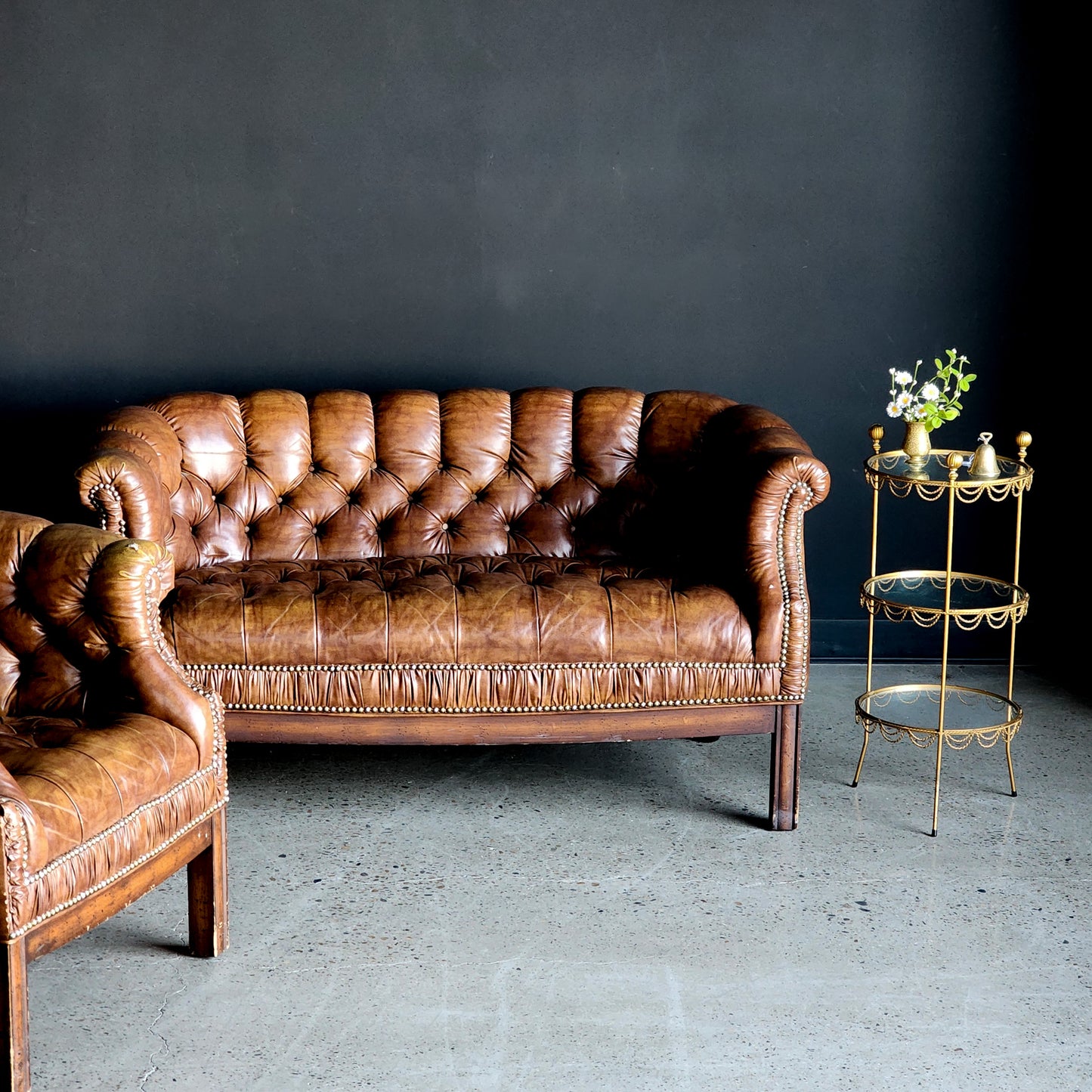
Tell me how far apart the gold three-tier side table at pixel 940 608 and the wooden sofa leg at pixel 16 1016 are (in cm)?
213

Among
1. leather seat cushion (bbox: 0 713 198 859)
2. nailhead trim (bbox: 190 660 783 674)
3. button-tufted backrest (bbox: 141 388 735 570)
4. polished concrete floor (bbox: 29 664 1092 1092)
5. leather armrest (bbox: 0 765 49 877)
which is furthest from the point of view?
button-tufted backrest (bbox: 141 388 735 570)

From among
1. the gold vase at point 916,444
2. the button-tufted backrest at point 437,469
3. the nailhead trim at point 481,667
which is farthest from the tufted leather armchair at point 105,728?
the gold vase at point 916,444

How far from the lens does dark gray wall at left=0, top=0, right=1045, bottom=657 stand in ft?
14.3

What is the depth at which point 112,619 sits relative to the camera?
8.54 feet

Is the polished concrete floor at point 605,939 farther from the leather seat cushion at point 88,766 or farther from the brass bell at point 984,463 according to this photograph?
the brass bell at point 984,463

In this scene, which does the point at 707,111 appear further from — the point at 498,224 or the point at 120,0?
the point at 120,0

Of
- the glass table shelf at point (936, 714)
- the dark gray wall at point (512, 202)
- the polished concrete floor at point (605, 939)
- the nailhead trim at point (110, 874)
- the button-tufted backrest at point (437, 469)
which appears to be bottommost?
the polished concrete floor at point (605, 939)

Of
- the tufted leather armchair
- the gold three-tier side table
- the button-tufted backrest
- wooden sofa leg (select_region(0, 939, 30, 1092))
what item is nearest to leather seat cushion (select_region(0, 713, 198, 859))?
the tufted leather armchair

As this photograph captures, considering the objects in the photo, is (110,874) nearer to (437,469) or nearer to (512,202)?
(437,469)

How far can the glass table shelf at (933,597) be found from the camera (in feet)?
11.0

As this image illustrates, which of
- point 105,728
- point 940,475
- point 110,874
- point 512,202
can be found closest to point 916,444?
point 940,475

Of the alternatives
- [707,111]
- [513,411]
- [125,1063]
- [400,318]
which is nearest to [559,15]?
[707,111]

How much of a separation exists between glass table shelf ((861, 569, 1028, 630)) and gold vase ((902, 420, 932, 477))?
1.03ft

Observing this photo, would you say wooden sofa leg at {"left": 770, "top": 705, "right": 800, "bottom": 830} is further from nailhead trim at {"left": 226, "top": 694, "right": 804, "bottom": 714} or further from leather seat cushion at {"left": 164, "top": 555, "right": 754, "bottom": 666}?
leather seat cushion at {"left": 164, "top": 555, "right": 754, "bottom": 666}
